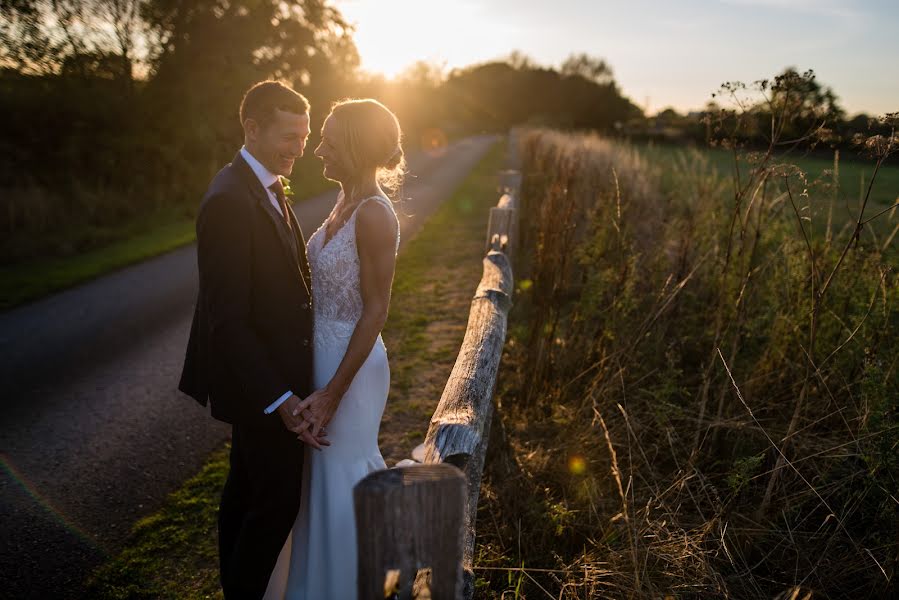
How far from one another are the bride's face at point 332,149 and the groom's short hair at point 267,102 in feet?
0.43

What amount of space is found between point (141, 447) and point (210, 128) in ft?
41.2

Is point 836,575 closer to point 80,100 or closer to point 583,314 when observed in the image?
point 583,314

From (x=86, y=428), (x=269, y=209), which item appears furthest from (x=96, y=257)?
(x=269, y=209)

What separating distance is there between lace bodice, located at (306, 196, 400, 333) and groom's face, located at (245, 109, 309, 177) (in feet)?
1.14

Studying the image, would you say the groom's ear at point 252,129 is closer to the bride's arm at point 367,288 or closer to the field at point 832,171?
the bride's arm at point 367,288

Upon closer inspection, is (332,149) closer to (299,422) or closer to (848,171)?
(299,422)

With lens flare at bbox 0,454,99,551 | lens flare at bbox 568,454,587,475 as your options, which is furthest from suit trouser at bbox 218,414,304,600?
lens flare at bbox 568,454,587,475

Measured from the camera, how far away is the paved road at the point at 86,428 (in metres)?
2.82

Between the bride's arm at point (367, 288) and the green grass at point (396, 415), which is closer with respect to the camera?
the bride's arm at point (367, 288)

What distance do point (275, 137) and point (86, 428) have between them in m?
3.18

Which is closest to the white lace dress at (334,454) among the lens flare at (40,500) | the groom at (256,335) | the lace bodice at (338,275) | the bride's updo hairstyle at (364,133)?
the lace bodice at (338,275)

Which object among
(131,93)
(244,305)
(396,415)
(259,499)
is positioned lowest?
(396,415)

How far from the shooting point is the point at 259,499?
2.01 meters

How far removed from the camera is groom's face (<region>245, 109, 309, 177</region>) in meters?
2.02
